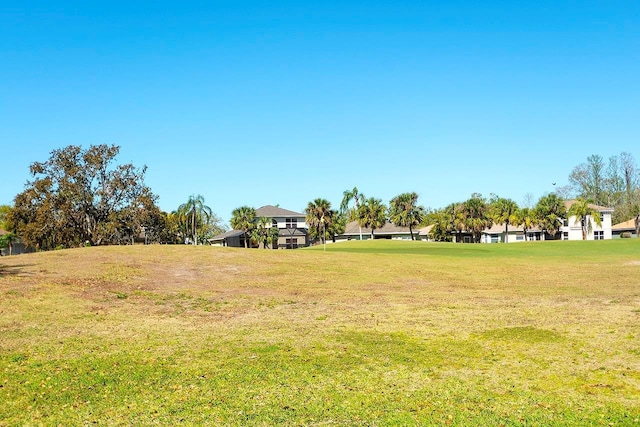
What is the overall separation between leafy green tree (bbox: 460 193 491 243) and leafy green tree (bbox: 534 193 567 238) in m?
9.62

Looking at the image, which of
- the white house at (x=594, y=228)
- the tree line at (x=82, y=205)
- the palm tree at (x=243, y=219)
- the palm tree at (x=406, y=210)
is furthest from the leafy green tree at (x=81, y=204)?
the white house at (x=594, y=228)

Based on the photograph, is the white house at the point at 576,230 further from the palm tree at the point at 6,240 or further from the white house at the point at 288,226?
the palm tree at the point at 6,240

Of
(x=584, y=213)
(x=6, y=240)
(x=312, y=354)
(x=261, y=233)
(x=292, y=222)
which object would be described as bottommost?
(x=312, y=354)

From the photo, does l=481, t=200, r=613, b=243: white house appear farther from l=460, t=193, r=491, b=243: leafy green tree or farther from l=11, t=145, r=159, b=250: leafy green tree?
l=11, t=145, r=159, b=250: leafy green tree

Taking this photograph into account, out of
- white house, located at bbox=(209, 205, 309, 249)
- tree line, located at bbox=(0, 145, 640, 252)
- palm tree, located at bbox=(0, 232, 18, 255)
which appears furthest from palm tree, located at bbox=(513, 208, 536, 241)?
palm tree, located at bbox=(0, 232, 18, 255)

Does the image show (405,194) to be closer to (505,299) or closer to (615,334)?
(505,299)

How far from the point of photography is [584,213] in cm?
10575

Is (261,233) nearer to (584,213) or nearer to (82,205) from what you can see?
(82,205)

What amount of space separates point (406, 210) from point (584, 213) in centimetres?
3395

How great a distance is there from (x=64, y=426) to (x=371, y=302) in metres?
15.4

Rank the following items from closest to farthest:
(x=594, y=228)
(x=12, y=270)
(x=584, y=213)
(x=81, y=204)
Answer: (x=12, y=270) < (x=81, y=204) < (x=584, y=213) < (x=594, y=228)

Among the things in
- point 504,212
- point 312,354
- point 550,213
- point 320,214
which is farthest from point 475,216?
point 312,354

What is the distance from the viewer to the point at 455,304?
22344 millimetres

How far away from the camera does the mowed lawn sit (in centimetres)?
980
